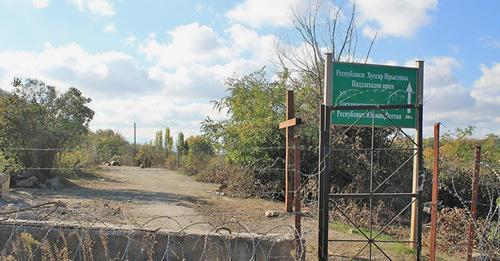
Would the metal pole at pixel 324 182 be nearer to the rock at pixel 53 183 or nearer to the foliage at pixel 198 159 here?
the rock at pixel 53 183

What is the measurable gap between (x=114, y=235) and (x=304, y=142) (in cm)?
940

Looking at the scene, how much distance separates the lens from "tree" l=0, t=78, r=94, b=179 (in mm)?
16484

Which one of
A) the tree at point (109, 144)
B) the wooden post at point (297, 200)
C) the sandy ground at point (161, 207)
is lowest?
the sandy ground at point (161, 207)

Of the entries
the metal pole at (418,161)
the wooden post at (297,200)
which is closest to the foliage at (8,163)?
the wooden post at (297,200)

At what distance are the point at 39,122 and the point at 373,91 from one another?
1258 cm

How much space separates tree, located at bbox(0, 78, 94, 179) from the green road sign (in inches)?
483

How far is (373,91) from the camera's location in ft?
26.5

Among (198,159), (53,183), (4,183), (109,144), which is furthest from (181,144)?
(4,183)

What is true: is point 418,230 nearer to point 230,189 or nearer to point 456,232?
point 456,232

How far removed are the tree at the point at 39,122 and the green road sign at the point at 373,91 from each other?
40.3 feet

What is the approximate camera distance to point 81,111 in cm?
1886

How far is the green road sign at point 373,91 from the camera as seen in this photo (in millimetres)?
7914

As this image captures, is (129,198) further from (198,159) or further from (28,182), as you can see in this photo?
(198,159)

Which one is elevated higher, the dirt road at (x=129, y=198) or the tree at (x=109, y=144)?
the tree at (x=109, y=144)
